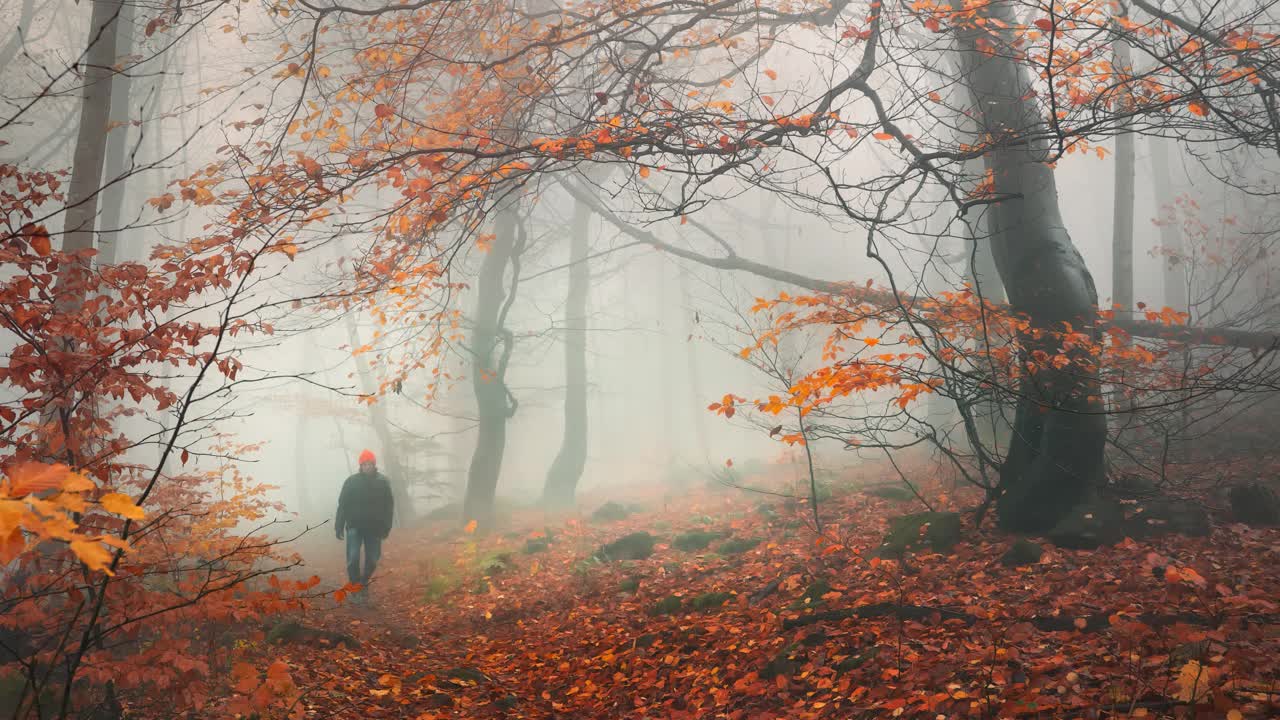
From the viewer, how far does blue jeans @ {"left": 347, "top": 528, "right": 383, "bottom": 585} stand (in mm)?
8297

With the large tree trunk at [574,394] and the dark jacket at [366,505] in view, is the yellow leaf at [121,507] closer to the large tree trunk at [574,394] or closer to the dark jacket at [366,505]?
the dark jacket at [366,505]

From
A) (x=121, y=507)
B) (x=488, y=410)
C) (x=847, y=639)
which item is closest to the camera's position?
(x=121, y=507)

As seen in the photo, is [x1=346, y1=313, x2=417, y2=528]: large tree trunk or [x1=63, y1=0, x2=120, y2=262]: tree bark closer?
[x1=63, y1=0, x2=120, y2=262]: tree bark

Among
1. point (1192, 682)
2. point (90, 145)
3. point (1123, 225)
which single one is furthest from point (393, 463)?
point (1123, 225)

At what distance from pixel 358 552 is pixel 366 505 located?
2.23ft

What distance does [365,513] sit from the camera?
27.2 ft

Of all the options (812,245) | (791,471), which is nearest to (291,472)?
(812,245)

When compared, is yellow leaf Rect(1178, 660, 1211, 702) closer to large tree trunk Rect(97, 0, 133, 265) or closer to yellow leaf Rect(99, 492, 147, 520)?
yellow leaf Rect(99, 492, 147, 520)

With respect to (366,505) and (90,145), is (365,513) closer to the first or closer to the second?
(366,505)

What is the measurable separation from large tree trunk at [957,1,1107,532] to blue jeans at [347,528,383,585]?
7.44m

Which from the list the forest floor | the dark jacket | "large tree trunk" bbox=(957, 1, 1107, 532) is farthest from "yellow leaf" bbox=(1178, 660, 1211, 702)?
the dark jacket

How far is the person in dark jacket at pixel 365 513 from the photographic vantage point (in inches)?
325

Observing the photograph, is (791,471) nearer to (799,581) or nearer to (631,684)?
(799,581)

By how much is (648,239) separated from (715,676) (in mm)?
6804
